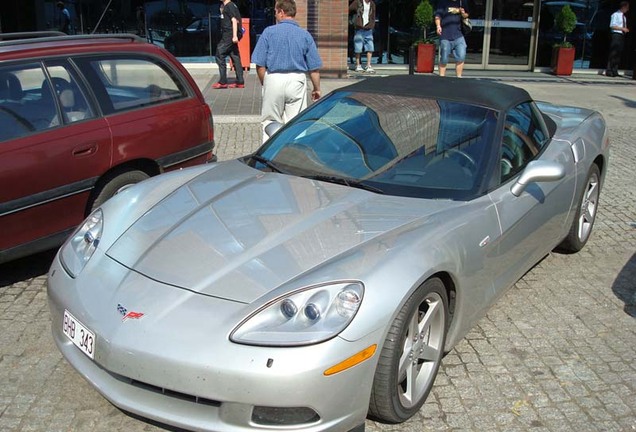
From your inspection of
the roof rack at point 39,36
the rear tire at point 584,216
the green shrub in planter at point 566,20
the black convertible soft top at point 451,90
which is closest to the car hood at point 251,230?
the black convertible soft top at point 451,90

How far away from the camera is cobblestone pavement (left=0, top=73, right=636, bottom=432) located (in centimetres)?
316

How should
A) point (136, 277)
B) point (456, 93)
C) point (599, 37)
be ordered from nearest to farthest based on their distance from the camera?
point (136, 277) → point (456, 93) → point (599, 37)

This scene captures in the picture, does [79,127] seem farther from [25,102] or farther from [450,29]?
[450,29]

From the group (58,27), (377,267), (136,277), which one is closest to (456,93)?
(377,267)

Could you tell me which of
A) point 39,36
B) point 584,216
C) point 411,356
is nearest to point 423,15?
point 584,216

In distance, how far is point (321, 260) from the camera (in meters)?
2.96

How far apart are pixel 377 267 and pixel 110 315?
1148 mm

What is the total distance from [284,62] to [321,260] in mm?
4363

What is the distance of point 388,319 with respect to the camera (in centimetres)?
276

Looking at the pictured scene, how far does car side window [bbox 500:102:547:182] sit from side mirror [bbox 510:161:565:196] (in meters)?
0.11

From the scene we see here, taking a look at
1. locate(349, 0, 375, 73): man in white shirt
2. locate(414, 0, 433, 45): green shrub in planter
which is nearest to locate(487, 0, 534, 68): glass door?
locate(414, 0, 433, 45): green shrub in planter

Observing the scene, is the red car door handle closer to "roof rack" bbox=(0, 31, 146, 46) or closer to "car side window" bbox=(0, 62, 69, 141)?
"car side window" bbox=(0, 62, 69, 141)

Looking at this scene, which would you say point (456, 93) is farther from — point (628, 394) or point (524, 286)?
point (628, 394)

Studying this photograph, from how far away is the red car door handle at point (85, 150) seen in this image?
4.70 metres
